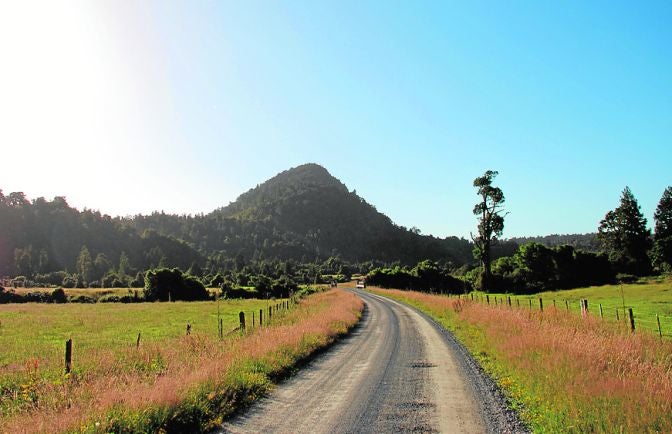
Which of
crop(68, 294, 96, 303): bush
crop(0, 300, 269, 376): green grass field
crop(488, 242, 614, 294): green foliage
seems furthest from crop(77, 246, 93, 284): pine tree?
crop(488, 242, 614, 294): green foliage

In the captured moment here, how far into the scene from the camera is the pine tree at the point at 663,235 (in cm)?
7475

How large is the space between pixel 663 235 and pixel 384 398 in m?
92.0

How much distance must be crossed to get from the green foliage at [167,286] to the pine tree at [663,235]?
84.9m

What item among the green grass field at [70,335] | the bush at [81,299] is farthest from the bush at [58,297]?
the green grass field at [70,335]

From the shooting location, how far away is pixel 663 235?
81500mm

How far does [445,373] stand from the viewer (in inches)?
552

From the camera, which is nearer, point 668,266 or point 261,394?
point 261,394

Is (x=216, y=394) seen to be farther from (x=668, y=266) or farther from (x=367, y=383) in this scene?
(x=668, y=266)

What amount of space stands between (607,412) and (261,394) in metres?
7.82

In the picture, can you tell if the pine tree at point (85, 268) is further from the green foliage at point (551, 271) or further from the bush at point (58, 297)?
the green foliage at point (551, 271)

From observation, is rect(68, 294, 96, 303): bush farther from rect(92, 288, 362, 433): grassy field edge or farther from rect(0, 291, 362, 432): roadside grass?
rect(92, 288, 362, 433): grassy field edge

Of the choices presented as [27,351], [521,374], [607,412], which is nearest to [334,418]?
[607,412]

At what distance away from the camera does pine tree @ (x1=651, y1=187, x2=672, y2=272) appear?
74.8 meters

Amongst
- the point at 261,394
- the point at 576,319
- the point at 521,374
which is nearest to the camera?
the point at 261,394
